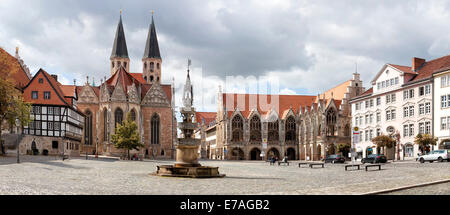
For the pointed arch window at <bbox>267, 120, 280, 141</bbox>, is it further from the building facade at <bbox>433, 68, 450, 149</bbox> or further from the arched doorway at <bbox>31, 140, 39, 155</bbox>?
the arched doorway at <bbox>31, 140, 39, 155</bbox>

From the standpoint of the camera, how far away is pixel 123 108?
277 feet

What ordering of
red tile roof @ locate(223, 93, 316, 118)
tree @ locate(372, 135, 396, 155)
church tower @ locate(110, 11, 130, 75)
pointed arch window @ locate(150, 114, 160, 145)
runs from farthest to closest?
church tower @ locate(110, 11, 130, 75)
red tile roof @ locate(223, 93, 316, 118)
pointed arch window @ locate(150, 114, 160, 145)
tree @ locate(372, 135, 396, 155)

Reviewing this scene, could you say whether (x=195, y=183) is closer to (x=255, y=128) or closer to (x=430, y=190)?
(x=430, y=190)

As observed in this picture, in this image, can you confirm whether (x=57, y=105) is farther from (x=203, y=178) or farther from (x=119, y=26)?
(x=119, y=26)

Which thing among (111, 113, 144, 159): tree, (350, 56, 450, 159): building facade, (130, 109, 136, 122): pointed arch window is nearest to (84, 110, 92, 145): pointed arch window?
(130, 109, 136, 122): pointed arch window

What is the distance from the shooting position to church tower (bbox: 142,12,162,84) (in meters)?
115

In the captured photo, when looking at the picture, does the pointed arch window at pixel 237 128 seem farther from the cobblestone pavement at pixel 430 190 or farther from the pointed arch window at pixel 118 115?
the cobblestone pavement at pixel 430 190

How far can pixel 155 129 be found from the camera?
88188 millimetres

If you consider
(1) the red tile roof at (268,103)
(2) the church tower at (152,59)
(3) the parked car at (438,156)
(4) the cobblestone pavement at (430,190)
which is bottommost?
(3) the parked car at (438,156)

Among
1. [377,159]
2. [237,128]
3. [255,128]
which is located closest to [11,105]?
[377,159]

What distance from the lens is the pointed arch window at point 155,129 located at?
87.9 m

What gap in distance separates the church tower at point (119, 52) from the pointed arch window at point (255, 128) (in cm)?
4188

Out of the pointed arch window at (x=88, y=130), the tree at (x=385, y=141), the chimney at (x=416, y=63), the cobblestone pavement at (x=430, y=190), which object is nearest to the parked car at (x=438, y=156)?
the tree at (x=385, y=141)

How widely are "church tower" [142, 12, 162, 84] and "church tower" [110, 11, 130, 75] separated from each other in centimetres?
486
